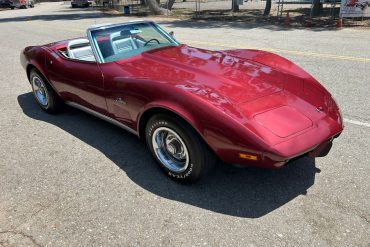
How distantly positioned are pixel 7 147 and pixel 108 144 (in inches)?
53.6

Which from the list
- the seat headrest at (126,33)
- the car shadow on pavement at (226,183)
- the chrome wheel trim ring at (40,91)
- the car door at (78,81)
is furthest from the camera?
the chrome wheel trim ring at (40,91)

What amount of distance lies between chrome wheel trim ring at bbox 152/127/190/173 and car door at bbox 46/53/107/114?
36.8 inches

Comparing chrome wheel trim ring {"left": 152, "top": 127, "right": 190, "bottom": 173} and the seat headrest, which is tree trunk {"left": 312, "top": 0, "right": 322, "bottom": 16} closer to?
the seat headrest

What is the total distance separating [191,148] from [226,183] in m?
0.61

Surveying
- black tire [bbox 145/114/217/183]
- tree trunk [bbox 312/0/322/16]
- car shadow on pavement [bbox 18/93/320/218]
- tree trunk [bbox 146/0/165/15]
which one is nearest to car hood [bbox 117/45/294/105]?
black tire [bbox 145/114/217/183]

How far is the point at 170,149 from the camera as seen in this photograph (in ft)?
11.5

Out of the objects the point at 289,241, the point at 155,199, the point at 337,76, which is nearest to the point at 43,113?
the point at 155,199

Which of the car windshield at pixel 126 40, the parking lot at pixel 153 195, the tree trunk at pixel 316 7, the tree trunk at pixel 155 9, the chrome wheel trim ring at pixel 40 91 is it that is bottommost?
the parking lot at pixel 153 195

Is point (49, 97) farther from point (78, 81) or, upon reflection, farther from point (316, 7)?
point (316, 7)

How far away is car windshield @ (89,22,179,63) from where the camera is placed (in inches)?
168

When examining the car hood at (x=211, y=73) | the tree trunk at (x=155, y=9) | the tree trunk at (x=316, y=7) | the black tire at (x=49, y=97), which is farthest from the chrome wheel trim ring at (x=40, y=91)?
the tree trunk at (x=155, y=9)

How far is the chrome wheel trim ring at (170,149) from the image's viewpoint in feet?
10.9

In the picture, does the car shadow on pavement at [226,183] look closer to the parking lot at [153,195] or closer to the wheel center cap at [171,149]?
the parking lot at [153,195]

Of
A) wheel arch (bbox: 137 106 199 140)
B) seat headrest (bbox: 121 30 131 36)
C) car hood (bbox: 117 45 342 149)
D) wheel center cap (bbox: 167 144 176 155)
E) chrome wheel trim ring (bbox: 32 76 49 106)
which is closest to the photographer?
car hood (bbox: 117 45 342 149)
